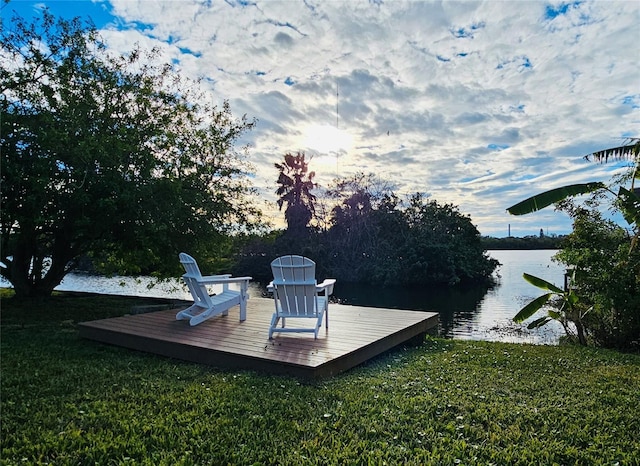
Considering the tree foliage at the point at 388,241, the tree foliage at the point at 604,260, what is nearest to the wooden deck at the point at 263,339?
the tree foliage at the point at 604,260

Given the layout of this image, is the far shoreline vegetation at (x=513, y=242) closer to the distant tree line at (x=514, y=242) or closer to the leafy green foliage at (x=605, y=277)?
the distant tree line at (x=514, y=242)

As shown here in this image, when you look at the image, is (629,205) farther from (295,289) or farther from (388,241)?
(388,241)

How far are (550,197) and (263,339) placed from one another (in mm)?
4616

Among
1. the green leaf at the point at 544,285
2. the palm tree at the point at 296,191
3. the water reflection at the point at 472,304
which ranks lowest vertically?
the water reflection at the point at 472,304

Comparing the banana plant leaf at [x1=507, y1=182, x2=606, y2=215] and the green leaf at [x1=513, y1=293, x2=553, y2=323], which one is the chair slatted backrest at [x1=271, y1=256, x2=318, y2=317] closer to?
the banana plant leaf at [x1=507, y1=182, x2=606, y2=215]

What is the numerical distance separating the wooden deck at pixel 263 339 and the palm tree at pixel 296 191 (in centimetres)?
2221

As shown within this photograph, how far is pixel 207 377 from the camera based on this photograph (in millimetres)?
3934

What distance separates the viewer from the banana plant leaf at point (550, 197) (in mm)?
6129

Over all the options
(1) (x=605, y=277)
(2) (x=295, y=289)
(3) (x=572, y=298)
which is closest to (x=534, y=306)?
(3) (x=572, y=298)

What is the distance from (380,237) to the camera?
27.4 m

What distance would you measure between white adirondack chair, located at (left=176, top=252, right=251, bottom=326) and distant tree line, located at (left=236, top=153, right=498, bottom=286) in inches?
806

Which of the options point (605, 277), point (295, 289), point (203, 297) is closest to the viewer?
point (295, 289)

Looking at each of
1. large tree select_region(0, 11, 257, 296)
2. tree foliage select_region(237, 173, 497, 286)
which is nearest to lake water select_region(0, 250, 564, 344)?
tree foliage select_region(237, 173, 497, 286)

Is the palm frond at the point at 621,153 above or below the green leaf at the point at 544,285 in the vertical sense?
above
